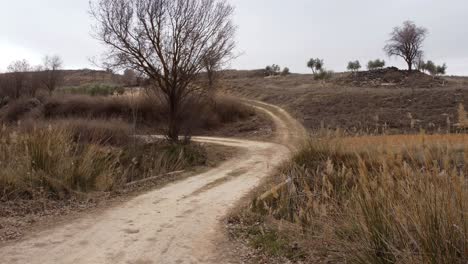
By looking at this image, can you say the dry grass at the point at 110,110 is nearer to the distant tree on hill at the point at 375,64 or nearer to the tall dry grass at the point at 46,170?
the tall dry grass at the point at 46,170

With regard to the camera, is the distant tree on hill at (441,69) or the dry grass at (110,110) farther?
the distant tree on hill at (441,69)

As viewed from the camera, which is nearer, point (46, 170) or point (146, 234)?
point (146, 234)

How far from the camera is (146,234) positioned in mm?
6789

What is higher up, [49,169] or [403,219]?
[403,219]

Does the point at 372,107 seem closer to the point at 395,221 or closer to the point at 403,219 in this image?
the point at 395,221

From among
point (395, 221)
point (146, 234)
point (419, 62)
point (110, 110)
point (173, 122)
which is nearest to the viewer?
point (395, 221)

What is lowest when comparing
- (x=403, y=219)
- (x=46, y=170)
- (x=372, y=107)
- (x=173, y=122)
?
(x=46, y=170)

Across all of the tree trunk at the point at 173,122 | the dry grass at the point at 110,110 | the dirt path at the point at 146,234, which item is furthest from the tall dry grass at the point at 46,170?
the dry grass at the point at 110,110

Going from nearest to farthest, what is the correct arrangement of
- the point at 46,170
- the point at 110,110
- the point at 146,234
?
the point at 146,234
the point at 46,170
the point at 110,110

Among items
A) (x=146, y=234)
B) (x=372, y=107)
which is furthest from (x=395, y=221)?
(x=372, y=107)

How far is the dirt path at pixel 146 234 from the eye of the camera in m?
5.77

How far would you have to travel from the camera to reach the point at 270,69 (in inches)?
3300

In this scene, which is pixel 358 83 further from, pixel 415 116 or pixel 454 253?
pixel 454 253

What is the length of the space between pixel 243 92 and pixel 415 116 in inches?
1077
